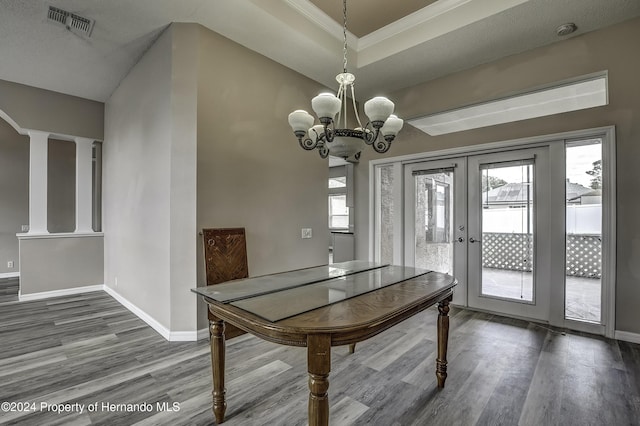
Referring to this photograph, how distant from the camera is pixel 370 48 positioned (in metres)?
3.65

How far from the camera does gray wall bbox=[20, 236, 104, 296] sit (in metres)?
4.25

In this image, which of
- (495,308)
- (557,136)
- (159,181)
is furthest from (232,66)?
(495,308)

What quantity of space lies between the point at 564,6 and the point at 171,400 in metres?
4.47

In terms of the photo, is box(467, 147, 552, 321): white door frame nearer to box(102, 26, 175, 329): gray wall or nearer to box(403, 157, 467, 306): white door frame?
box(403, 157, 467, 306): white door frame

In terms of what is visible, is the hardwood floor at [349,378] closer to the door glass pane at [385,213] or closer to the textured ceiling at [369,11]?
the door glass pane at [385,213]

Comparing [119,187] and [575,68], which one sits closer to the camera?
[575,68]

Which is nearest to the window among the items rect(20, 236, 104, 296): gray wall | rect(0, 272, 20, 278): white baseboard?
rect(20, 236, 104, 296): gray wall

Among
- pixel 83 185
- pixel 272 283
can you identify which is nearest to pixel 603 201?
pixel 272 283

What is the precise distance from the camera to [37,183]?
14.2 ft

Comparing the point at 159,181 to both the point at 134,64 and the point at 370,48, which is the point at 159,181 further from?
the point at 370,48

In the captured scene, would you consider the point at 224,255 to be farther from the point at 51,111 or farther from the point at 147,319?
the point at 51,111

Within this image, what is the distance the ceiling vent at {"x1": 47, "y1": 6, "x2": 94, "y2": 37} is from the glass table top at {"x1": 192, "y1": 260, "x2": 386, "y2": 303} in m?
2.97

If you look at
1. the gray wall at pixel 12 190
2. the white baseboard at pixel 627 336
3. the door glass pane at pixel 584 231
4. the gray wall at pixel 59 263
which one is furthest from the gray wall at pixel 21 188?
the white baseboard at pixel 627 336

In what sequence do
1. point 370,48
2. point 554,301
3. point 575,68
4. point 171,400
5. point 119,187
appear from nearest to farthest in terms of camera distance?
point 171,400
point 575,68
point 554,301
point 370,48
point 119,187
